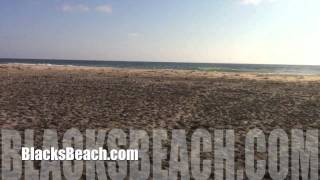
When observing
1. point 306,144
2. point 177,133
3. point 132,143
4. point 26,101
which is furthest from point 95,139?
point 26,101

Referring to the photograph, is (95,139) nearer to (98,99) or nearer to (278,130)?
(278,130)

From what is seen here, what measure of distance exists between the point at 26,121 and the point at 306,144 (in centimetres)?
1033

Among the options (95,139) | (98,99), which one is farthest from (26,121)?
(98,99)

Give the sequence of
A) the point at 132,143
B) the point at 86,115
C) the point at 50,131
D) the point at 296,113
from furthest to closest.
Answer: the point at 296,113, the point at 86,115, the point at 50,131, the point at 132,143

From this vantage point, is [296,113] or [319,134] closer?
[319,134]

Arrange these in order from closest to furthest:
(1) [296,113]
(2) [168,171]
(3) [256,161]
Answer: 1. (2) [168,171]
2. (3) [256,161]
3. (1) [296,113]

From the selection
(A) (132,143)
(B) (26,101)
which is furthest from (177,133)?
(B) (26,101)

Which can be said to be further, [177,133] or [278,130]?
[278,130]

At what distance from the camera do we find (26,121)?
53.8ft

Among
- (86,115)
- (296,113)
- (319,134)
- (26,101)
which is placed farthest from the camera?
(26,101)

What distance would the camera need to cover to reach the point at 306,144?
13891mm

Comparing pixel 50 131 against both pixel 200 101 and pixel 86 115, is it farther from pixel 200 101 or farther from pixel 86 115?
pixel 200 101

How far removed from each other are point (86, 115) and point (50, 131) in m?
4.15

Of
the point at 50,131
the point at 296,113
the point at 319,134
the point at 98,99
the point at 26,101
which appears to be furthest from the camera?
the point at 98,99
